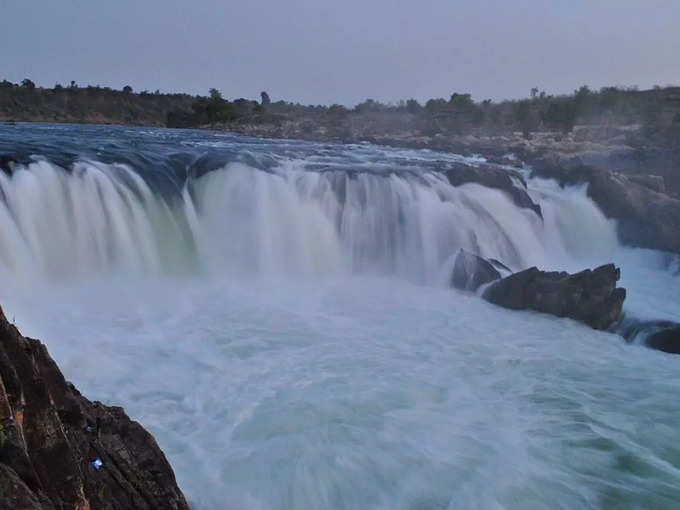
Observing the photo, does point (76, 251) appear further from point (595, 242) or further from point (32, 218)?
point (595, 242)

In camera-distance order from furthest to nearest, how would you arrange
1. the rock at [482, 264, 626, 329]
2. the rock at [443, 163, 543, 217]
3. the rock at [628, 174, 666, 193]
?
the rock at [628, 174, 666, 193] → the rock at [443, 163, 543, 217] → the rock at [482, 264, 626, 329]

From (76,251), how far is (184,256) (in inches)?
77.8

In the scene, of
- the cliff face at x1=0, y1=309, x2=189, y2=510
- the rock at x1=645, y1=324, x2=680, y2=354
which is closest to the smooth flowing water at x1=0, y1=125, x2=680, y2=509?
the rock at x1=645, y1=324, x2=680, y2=354

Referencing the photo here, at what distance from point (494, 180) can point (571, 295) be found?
6699 mm

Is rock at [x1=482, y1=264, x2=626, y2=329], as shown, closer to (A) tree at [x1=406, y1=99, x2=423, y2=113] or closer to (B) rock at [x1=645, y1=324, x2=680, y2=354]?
(B) rock at [x1=645, y1=324, x2=680, y2=354]

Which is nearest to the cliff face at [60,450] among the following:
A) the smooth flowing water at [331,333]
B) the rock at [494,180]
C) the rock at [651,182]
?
the smooth flowing water at [331,333]

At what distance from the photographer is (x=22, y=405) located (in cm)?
285

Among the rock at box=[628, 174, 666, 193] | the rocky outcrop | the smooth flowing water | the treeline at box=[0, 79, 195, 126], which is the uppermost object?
the treeline at box=[0, 79, 195, 126]

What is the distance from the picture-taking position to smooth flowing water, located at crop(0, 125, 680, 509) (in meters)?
5.34

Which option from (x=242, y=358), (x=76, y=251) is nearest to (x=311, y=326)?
(x=242, y=358)

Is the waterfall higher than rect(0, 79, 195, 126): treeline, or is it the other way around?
rect(0, 79, 195, 126): treeline

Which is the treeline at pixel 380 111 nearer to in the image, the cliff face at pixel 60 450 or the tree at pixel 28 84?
the tree at pixel 28 84

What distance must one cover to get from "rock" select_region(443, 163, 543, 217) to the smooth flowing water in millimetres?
444

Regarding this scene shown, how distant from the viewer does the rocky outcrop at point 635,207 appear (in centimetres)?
1538
